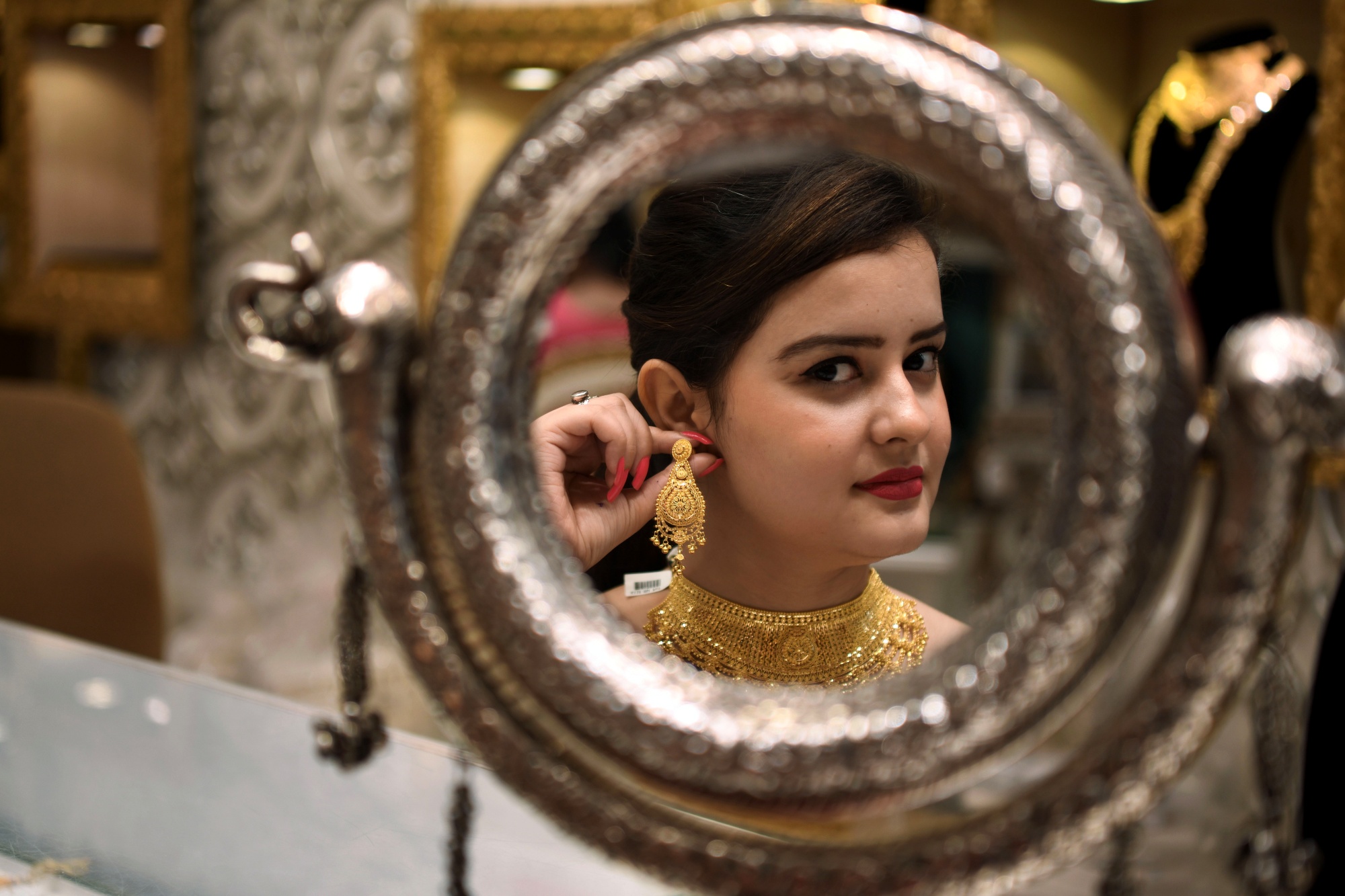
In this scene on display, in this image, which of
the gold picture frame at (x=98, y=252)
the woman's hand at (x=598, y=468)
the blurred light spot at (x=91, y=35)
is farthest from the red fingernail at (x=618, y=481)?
the blurred light spot at (x=91, y=35)

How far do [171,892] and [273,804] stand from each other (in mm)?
101

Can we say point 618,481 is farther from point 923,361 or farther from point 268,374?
point 268,374

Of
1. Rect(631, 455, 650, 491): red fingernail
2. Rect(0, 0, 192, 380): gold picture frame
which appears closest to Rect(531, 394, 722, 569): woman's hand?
Rect(631, 455, 650, 491): red fingernail

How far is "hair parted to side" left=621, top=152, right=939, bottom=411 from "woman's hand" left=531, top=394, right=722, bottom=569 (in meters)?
0.02

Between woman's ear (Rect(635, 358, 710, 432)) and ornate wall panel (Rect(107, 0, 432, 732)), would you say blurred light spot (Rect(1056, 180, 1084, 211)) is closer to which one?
woman's ear (Rect(635, 358, 710, 432))

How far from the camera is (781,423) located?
1.15ft

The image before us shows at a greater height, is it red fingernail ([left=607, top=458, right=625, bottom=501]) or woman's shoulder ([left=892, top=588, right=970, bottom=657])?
red fingernail ([left=607, top=458, right=625, bottom=501])

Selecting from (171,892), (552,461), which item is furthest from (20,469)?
(552,461)

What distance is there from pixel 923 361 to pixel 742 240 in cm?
8

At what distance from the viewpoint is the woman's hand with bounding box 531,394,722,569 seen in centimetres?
37

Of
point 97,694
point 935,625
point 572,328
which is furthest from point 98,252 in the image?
point 935,625

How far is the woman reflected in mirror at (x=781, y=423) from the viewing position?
0.34m

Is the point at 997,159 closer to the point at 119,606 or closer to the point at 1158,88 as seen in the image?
the point at 1158,88

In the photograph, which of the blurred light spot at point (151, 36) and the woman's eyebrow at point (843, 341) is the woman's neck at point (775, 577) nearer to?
the woman's eyebrow at point (843, 341)
